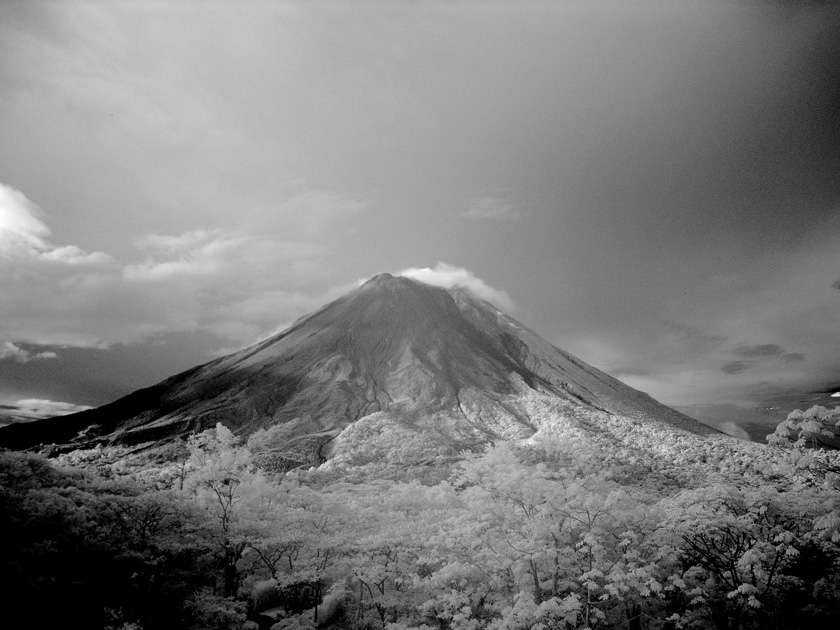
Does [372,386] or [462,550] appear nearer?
→ [462,550]

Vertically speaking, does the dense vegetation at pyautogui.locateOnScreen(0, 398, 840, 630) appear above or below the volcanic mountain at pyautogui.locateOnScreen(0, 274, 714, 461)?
below

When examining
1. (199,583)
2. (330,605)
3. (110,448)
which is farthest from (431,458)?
(110,448)

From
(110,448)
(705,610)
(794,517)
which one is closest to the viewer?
(794,517)

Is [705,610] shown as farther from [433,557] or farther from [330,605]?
[330,605]

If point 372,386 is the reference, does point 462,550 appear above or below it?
below
